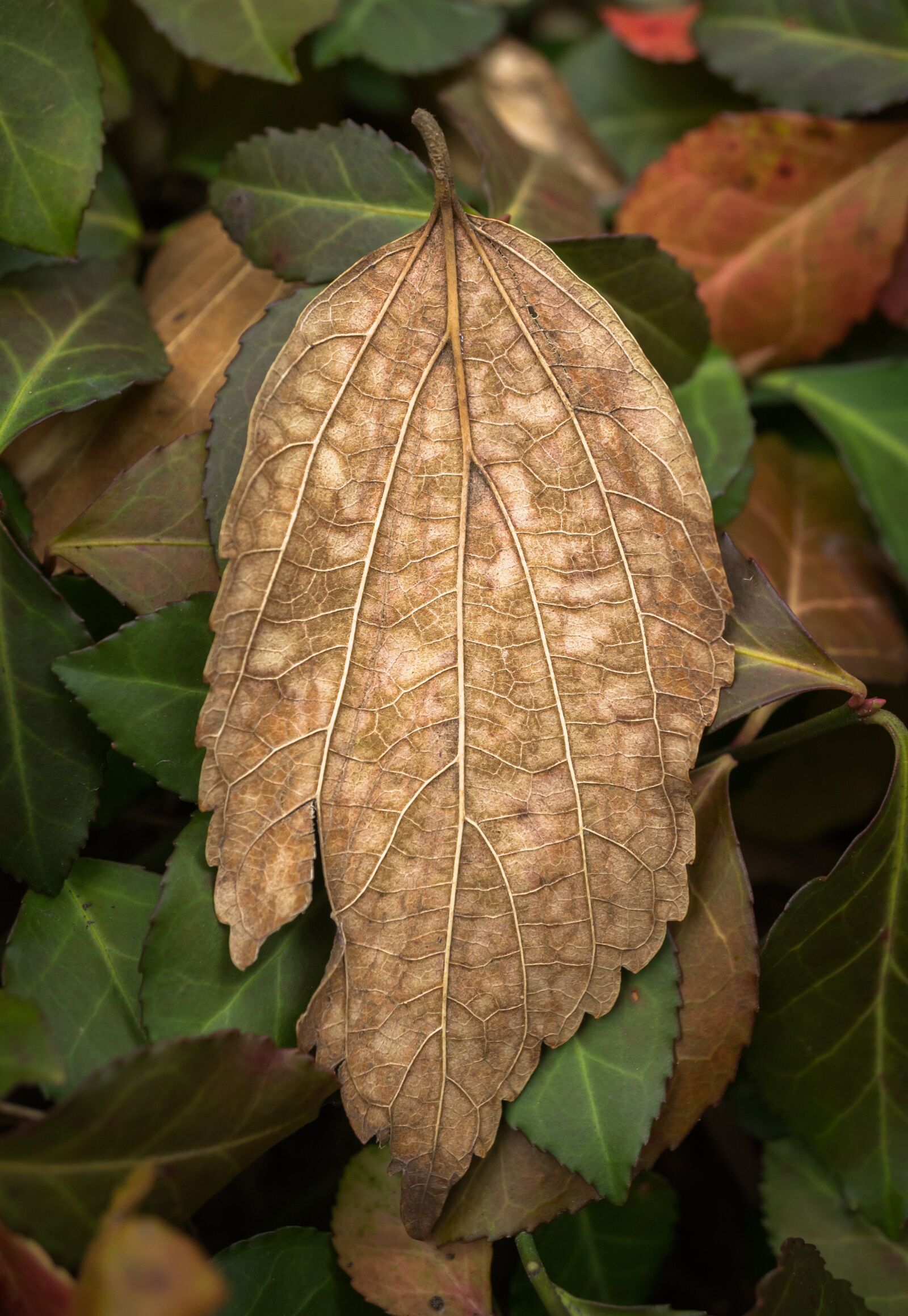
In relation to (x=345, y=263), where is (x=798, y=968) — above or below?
below

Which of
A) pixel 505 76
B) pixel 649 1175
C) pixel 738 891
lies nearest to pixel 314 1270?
pixel 649 1175

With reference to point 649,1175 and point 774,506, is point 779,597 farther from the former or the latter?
point 649,1175

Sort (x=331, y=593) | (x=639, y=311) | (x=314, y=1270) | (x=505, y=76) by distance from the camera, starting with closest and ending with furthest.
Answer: (x=331, y=593) < (x=314, y=1270) < (x=639, y=311) < (x=505, y=76)

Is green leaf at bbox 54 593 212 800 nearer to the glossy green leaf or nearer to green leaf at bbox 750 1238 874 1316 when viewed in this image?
the glossy green leaf

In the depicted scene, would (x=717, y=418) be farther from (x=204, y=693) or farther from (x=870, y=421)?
(x=204, y=693)

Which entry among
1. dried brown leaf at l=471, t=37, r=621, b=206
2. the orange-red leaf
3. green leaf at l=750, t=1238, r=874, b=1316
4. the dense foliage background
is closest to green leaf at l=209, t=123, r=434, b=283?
the dense foliage background

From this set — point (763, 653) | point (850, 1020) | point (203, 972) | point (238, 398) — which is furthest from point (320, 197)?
point (850, 1020)

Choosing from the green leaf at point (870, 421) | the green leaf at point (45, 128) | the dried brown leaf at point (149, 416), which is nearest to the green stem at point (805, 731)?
the green leaf at point (870, 421)
